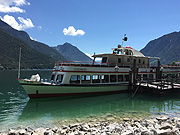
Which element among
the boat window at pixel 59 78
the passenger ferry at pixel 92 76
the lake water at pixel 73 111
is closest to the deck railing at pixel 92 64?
the passenger ferry at pixel 92 76

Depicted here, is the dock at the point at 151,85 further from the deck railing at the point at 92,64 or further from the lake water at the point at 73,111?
the lake water at the point at 73,111

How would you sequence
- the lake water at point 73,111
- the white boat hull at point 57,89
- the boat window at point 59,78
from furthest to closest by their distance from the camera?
the boat window at point 59,78 → the white boat hull at point 57,89 → the lake water at point 73,111

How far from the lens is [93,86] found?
18.3 meters

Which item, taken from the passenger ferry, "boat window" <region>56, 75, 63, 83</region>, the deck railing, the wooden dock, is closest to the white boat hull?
the passenger ferry

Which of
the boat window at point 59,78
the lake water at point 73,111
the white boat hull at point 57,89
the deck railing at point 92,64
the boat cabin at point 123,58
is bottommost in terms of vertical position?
the lake water at point 73,111

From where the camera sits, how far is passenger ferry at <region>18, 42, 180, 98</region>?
53.9 feet

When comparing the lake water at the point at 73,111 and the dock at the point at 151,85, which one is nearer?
the lake water at the point at 73,111

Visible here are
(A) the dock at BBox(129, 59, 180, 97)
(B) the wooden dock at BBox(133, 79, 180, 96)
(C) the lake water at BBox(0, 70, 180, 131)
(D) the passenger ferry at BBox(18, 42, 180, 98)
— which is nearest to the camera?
(C) the lake water at BBox(0, 70, 180, 131)

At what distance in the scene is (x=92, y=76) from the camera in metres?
19.0

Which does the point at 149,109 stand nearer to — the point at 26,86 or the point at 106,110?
the point at 106,110

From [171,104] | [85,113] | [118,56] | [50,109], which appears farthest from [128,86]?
[50,109]

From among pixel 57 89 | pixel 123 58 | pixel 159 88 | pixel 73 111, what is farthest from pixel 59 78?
pixel 159 88

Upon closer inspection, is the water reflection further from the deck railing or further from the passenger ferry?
the deck railing

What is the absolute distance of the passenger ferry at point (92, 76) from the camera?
16.4 metres
